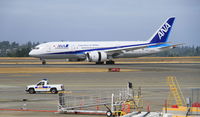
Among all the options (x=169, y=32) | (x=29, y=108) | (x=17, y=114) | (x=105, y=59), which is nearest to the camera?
(x=17, y=114)

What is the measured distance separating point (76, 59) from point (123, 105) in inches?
3169

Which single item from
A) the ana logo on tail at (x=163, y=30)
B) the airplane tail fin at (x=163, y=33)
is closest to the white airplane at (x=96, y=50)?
the airplane tail fin at (x=163, y=33)

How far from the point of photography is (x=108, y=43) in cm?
10788

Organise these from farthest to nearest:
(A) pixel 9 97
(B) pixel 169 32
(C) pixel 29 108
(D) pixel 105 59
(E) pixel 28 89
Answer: (B) pixel 169 32
(D) pixel 105 59
(E) pixel 28 89
(A) pixel 9 97
(C) pixel 29 108

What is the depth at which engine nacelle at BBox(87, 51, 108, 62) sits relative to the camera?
101750mm

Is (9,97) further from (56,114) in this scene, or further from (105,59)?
(105,59)

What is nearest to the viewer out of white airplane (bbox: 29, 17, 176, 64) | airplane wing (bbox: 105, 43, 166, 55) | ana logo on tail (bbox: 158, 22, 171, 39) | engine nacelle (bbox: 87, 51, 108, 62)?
engine nacelle (bbox: 87, 51, 108, 62)

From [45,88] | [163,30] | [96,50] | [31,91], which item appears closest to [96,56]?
[96,50]

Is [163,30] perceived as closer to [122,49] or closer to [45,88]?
[122,49]

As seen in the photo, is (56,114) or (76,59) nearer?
(56,114)

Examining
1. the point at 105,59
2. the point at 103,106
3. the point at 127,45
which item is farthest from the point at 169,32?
the point at 103,106

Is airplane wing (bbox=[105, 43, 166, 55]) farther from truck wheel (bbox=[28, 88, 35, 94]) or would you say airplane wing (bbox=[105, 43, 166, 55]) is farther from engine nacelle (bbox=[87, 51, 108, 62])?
truck wheel (bbox=[28, 88, 35, 94])

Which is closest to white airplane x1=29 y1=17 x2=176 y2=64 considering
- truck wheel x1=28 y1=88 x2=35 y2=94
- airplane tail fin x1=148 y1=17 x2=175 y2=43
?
airplane tail fin x1=148 y1=17 x2=175 y2=43

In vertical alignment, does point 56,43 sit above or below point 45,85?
above
